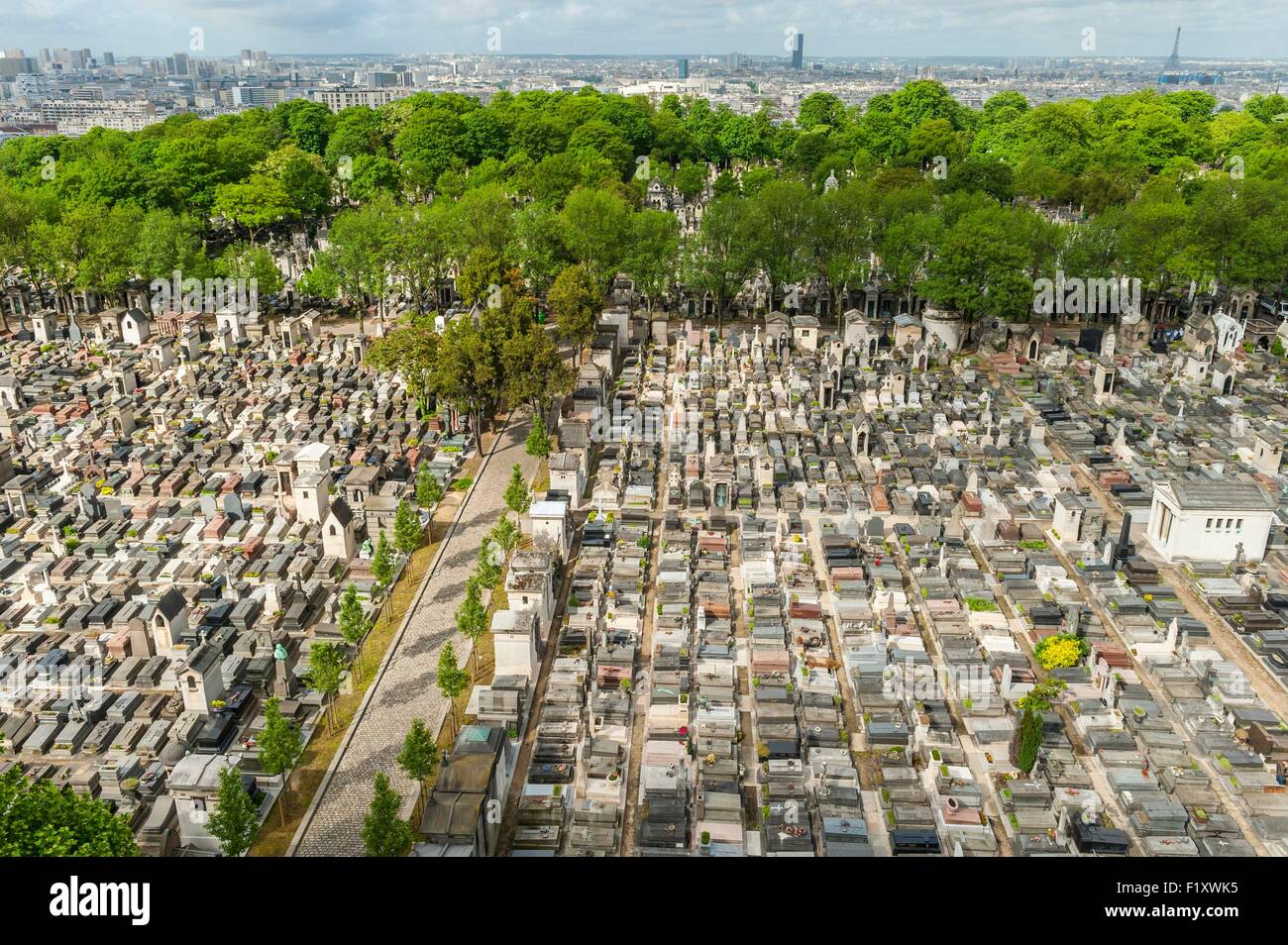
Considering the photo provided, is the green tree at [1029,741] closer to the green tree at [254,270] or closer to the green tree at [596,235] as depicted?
the green tree at [596,235]

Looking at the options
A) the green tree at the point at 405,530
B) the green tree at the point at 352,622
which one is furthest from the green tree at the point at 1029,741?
the green tree at the point at 405,530

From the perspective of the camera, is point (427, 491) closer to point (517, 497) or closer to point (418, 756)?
point (517, 497)

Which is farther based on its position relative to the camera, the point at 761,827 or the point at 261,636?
the point at 261,636

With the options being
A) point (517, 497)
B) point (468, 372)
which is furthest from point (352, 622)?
point (468, 372)

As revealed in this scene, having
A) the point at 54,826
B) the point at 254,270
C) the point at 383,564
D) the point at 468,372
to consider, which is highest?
the point at 254,270

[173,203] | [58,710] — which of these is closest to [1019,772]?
[58,710]

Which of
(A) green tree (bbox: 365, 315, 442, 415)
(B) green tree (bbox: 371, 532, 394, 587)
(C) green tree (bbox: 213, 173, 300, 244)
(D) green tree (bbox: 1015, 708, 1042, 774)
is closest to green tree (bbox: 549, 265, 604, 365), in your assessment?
(A) green tree (bbox: 365, 315, 442, 415)
